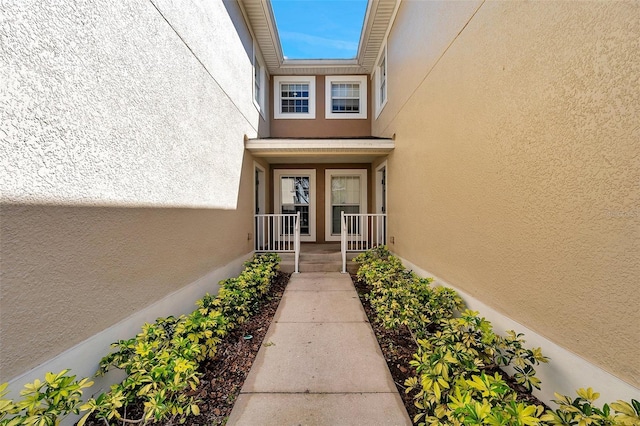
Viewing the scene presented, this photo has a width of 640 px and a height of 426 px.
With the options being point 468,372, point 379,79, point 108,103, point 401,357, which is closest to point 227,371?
point 401,357

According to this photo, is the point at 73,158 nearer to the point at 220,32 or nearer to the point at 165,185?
the point at 165,185

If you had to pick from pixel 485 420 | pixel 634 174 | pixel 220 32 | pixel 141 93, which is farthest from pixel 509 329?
pixel 220 32

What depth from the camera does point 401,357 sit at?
2742mm

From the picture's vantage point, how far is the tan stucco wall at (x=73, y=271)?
1447 millimetres

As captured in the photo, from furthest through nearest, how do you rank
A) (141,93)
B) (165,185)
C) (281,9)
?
(281,9) < (165,185) < (141,93)

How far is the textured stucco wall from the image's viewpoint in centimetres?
149

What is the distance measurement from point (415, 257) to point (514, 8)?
3454mm

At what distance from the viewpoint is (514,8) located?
7.29 feet

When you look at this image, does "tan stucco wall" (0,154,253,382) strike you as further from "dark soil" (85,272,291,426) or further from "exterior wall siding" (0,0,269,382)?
"dark soil" (85,272,291,426)

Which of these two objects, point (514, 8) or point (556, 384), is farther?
point (514, 8)

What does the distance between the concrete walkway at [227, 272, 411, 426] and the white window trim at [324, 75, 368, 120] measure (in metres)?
6.59

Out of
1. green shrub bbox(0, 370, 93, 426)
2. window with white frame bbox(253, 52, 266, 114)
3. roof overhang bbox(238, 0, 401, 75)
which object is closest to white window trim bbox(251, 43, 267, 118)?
window with white frame bbox(253, 52, 266, 114)

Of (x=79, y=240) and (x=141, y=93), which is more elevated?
(x=141, y=93)

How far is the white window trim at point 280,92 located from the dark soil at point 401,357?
Answer: 673 centimetres
